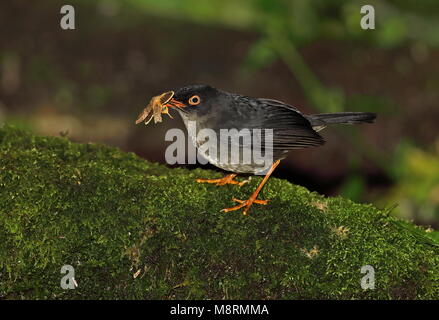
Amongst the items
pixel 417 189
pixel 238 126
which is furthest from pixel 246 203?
pixel 417 189

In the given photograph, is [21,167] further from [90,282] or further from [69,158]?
[90,282]

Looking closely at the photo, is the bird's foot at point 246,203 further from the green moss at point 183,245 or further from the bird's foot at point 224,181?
the bird's foot at point 224,181

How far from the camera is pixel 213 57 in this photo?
9852 mm

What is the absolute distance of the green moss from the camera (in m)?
3.37

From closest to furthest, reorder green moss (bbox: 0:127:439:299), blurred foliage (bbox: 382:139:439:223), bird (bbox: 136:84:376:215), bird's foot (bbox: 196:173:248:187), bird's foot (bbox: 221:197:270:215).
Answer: green moss (bbox: 0:127:439:299)
bird's foot (bbox: 221:197:270:215)
bird's foot (bbox: 196:173:248:187)
bird (bbox: 136:84:376:215)
blurred foliage (bbox: 382:139:439:223)

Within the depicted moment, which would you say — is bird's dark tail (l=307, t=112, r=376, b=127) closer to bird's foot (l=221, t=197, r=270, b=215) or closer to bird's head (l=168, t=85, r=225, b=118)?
bird's head (l=168, t=85, r=225, b=118)

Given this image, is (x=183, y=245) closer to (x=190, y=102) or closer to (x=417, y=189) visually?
(x=190, y=102)

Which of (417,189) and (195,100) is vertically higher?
(195,100)

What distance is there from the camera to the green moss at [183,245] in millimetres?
3365

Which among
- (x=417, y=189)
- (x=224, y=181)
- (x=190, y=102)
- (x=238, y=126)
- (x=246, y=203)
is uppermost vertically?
(x=190, y=102)

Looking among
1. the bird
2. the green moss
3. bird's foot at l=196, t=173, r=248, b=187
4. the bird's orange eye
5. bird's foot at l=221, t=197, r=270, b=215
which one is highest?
the bird's orange eye

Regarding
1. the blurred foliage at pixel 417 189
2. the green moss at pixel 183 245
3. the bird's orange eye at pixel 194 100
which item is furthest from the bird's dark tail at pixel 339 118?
the blurred foliage at pixel 417 189

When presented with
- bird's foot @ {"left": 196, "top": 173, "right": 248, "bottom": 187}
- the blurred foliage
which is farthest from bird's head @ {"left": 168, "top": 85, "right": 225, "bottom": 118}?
the blurred foliage

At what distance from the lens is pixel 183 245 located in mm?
3457
